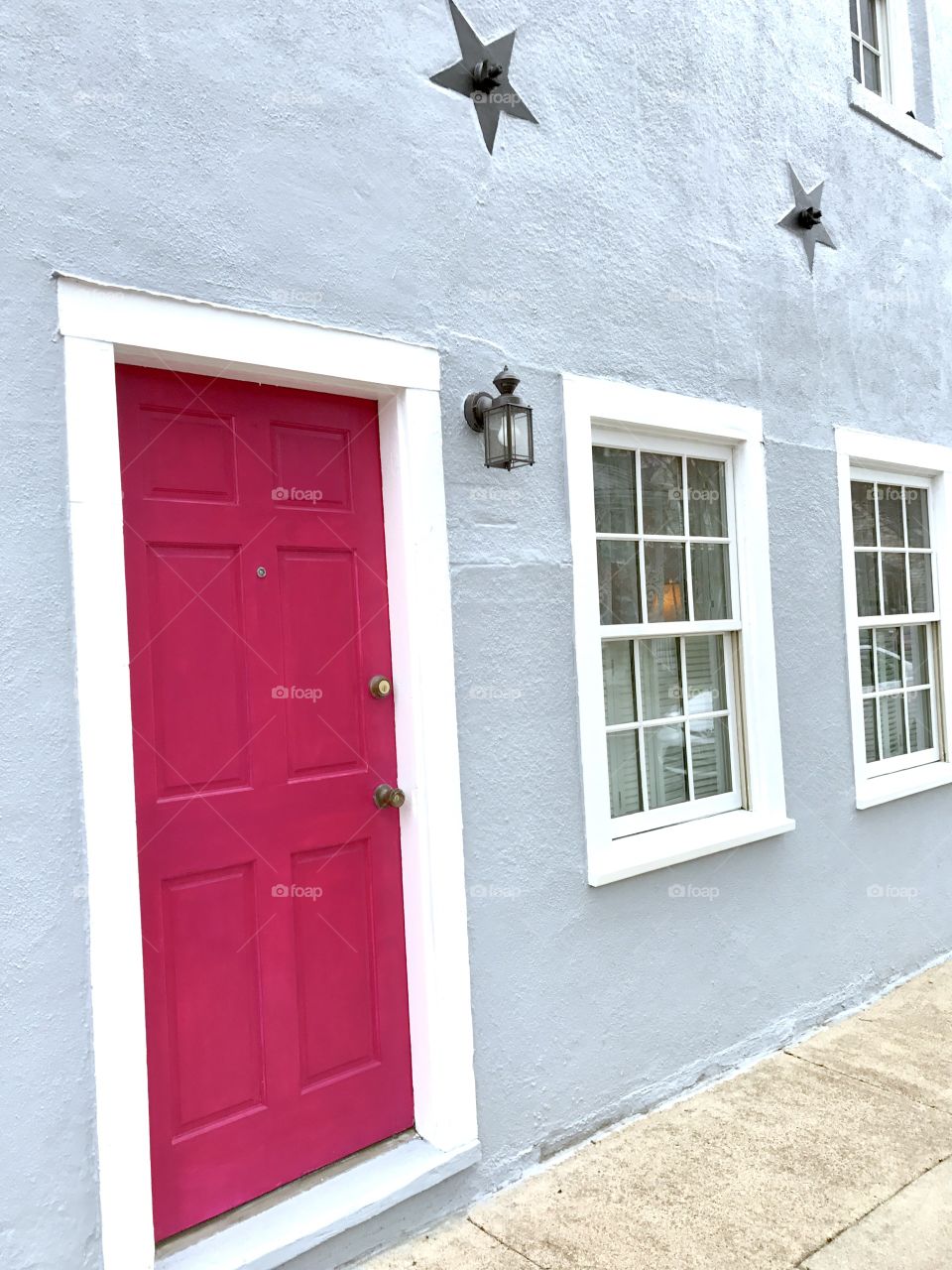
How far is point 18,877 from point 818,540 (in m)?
3.69

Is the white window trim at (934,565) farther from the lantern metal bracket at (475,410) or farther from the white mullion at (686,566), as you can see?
the lantern metal bracket at (475,410)

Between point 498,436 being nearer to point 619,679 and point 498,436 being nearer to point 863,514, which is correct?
point 619,679

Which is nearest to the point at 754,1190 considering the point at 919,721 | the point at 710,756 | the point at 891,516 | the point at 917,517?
the point at 710,756

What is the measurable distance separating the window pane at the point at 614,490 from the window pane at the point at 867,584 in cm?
175

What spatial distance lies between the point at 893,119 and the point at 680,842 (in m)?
4.10

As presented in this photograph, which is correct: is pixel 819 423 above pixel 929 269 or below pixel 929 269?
below

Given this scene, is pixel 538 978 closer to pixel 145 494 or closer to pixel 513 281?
pixel 145 494

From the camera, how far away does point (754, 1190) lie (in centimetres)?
313

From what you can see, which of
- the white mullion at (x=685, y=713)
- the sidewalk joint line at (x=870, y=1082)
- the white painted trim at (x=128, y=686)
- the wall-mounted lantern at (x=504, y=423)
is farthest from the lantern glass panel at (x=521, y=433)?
the sidewalk joint line at (x=870, y=1082)

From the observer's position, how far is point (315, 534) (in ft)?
9.84

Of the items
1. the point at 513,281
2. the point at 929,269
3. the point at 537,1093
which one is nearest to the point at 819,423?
the point at 929,269

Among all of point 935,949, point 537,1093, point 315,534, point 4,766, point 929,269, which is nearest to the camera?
point 4,766

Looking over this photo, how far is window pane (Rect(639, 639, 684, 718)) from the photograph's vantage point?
3965 mm

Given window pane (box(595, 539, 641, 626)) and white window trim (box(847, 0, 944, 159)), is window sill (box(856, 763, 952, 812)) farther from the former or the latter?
white window trim (box(847, 0, 944, 159))
